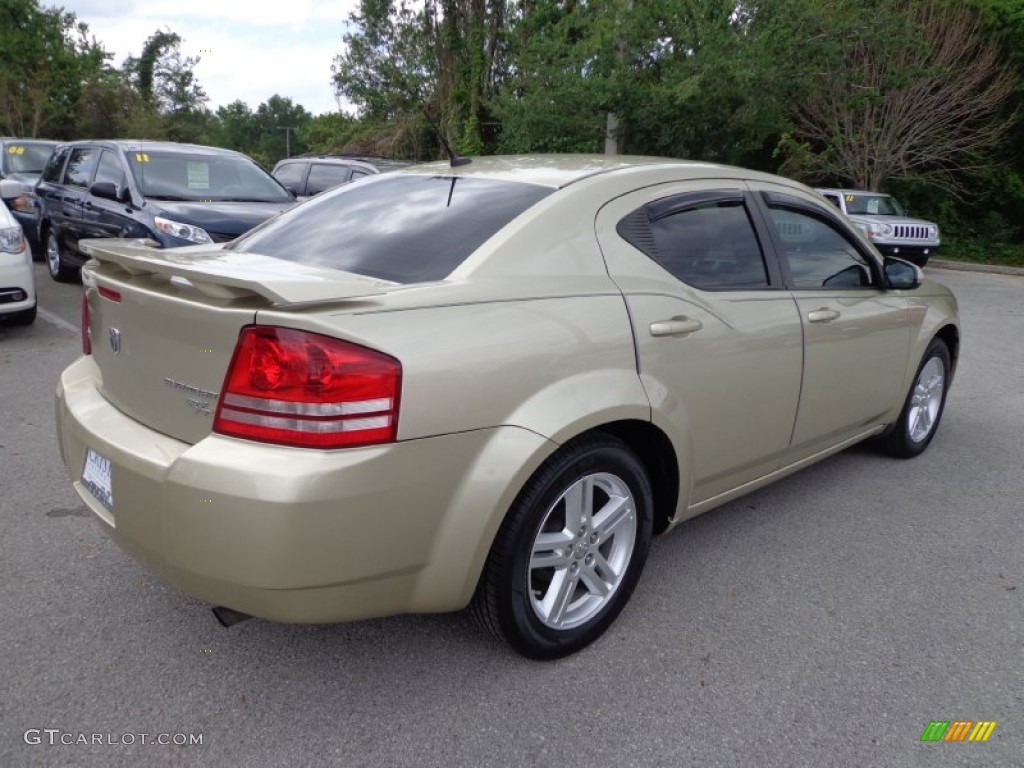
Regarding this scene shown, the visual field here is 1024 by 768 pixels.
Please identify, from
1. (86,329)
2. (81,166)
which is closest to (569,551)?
(86,329)

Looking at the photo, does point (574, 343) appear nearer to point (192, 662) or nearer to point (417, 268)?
point (417, 268)

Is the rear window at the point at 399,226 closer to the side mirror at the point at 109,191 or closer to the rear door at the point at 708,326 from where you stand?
the rear door at the point at 708,326

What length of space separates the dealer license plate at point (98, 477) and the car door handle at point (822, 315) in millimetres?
2679

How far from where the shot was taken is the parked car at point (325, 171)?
1203 cm

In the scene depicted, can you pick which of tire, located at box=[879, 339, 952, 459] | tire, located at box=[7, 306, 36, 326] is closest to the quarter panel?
tire, located at box=[879, 339, 952, 459]

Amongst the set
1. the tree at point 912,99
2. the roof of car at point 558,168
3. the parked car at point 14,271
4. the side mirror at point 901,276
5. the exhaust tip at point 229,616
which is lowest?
the exhaust tip at point 229,616

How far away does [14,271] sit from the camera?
7004mm

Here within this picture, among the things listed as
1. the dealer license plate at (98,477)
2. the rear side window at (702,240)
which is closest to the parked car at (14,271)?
the dealer license plate at (98,477)

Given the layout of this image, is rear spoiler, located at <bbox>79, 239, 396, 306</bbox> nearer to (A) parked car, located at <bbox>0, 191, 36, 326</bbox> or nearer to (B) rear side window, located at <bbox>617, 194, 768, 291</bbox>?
(B) rear side window, located at <bbox>617, 194, 768, 291</bbox>

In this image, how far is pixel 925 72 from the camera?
55.4ft

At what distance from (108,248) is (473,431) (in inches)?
60.4

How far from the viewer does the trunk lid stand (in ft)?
7.01

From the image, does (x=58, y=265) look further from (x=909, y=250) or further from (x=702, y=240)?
(x=909, y=250)

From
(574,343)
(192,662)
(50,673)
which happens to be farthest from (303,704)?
(574,343)
